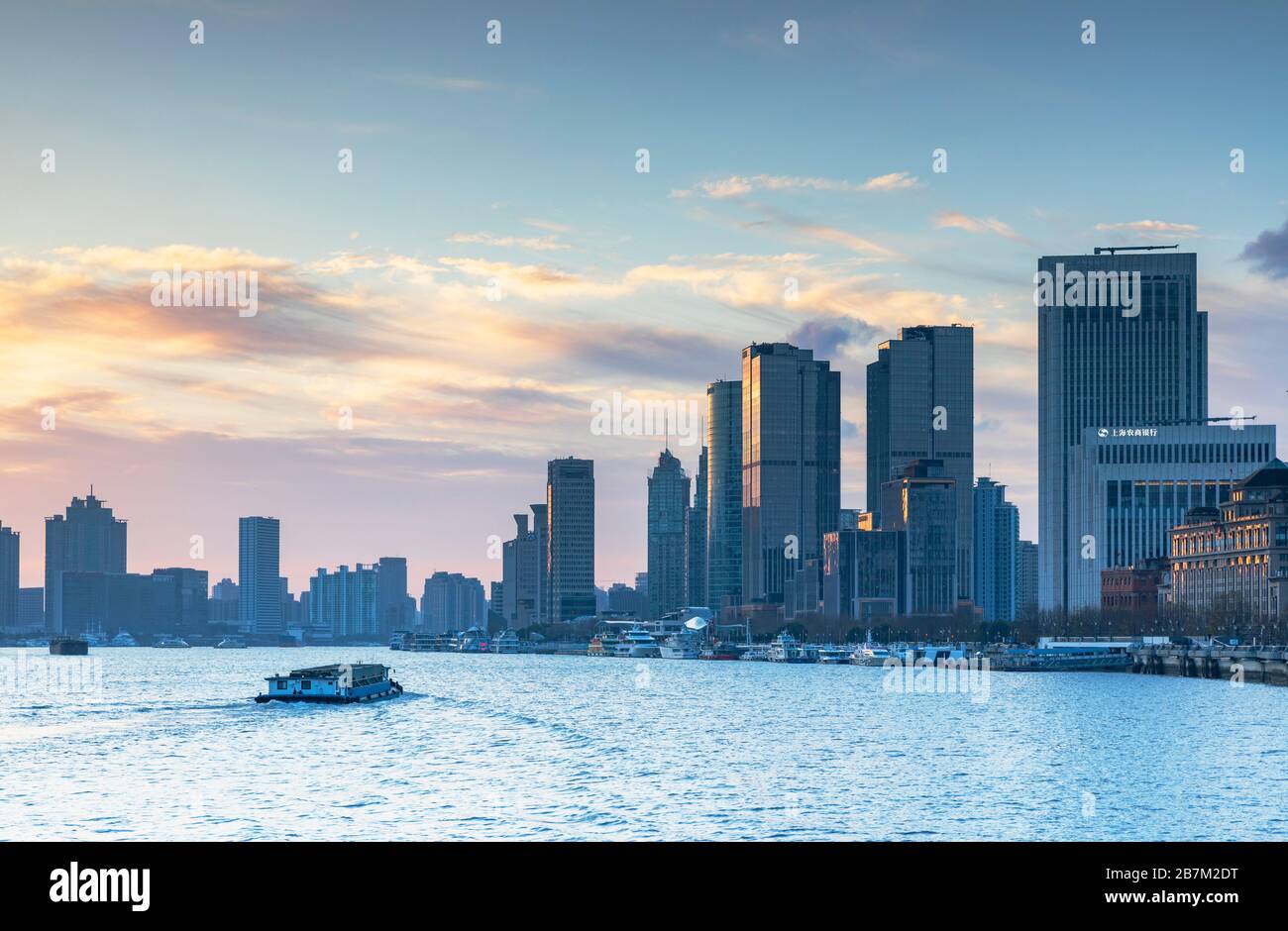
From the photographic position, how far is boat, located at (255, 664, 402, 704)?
154 m

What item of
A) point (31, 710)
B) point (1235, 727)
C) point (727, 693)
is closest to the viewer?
point (1235, 727)

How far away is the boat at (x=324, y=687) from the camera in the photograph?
154000 millimetres

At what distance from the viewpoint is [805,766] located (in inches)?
3531

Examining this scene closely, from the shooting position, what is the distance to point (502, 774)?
8538 centimetres

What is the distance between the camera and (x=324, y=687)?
156 meters
